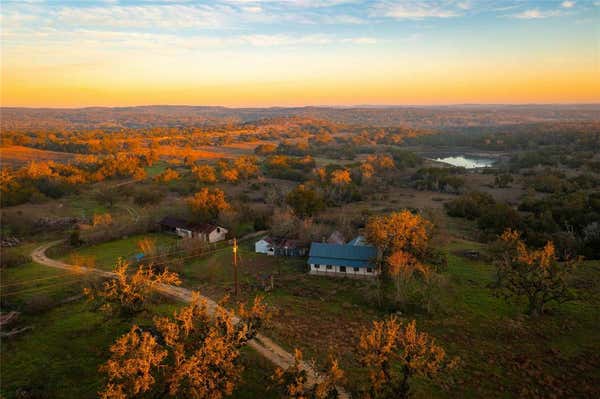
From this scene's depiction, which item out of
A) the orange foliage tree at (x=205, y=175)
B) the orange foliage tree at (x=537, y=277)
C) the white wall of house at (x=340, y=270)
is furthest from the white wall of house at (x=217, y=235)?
the orange foliage tree at (x=205, y=175)

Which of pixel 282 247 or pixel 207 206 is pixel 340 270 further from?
pixel 207 206

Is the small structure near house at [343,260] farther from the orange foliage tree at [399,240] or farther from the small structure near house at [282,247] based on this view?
the small structure near house at [282,247]

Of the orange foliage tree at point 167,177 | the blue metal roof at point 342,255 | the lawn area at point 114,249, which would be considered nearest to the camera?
the blue metal roof at point 342,255

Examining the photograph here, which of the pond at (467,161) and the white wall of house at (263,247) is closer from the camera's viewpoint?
the white wall of house at (263,247)

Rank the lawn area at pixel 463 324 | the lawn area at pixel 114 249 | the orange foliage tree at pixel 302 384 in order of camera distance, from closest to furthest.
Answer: the orange foliage tree at pixel 302 384 → the lawn area at pixel 463 324 → the lawn area at pixel 114 249

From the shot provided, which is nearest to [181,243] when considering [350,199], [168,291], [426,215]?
A: [168,291]

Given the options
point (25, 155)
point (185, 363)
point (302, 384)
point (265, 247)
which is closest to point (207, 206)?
point (265, 247)

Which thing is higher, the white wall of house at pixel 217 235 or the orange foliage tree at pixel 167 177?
the orange foliage tree at pixel 167 177
